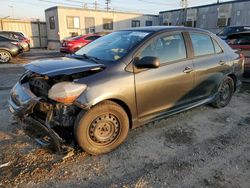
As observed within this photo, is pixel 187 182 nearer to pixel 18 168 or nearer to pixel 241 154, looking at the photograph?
pixel 241 154

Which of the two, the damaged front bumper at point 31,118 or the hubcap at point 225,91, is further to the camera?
the hubcap at point 225,91

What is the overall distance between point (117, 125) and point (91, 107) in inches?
21.0

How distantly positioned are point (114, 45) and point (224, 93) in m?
2.74

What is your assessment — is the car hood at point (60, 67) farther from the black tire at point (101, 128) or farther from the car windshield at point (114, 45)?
the black tire at point (101, 128)

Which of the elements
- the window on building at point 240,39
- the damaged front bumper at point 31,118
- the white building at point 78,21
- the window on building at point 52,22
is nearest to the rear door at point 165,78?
the damaged front bumper at point 31,118

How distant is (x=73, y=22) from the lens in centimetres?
2306

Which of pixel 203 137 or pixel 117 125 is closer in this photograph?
pixel 117 125

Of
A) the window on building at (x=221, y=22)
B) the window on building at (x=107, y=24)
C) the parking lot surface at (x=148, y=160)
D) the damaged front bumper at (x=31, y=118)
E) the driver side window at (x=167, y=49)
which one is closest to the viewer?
the parking lot surface at (x=148, y=160)

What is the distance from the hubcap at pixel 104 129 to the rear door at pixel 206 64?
1.69 meters

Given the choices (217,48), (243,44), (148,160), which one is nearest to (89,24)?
(243,44)

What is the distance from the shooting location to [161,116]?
3.58 meters

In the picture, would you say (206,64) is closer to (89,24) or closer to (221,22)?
(89,24)

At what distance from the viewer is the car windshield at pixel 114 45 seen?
3297 mm

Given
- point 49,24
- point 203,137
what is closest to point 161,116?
point 203,137
